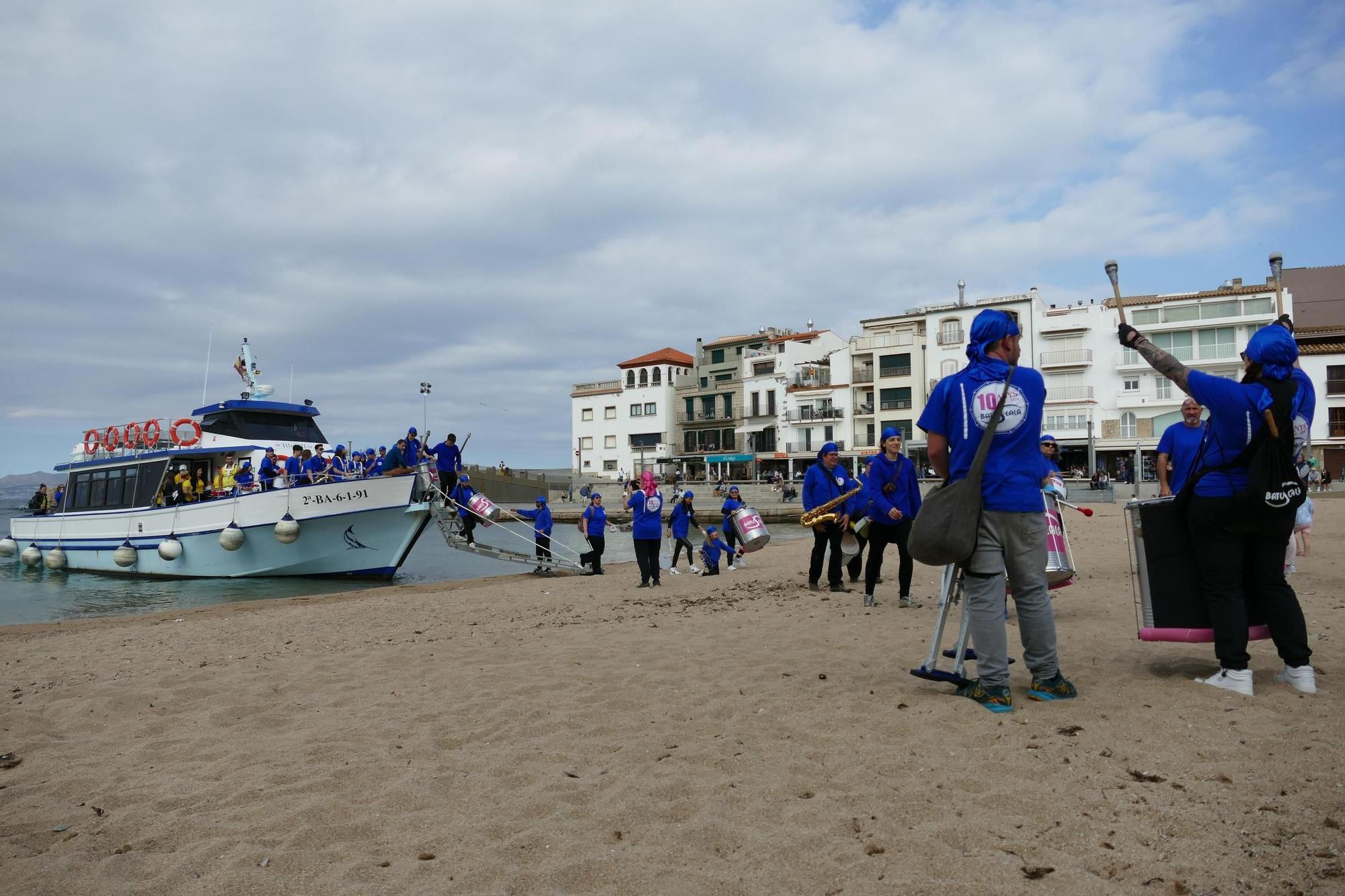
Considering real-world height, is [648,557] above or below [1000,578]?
below

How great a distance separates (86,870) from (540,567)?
15464 mm

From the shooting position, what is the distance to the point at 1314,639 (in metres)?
5.35

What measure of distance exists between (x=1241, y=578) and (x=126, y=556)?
79.7 feet

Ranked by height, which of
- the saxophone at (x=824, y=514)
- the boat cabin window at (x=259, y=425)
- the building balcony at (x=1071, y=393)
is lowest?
the saxophone at (x=824, y=514)

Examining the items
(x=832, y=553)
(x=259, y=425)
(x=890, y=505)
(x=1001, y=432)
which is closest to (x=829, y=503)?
(x=832, y=553)

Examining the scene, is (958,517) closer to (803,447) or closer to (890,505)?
(890,505)

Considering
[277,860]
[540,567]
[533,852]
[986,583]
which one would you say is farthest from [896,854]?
[540,567]

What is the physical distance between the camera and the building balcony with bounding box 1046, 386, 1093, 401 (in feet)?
162

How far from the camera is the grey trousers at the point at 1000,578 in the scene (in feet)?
13.3

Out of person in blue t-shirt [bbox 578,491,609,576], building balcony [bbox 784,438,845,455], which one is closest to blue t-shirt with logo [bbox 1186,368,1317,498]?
person in blue t-shirt [bbox 578,491,609,576]

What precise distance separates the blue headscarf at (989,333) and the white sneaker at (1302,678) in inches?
85.3

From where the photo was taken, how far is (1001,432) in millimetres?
4094

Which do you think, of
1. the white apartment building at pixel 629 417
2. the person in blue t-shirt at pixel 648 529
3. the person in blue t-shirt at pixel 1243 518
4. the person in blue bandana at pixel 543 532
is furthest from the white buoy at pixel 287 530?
the white apartment building at pixel 629 417

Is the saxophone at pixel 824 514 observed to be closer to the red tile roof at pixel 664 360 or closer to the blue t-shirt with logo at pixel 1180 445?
the blue t-shirt with logo at pixel 1180 445
